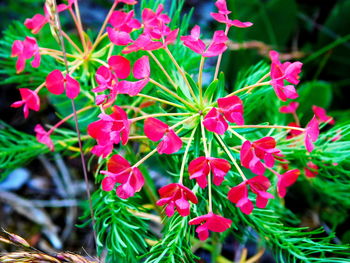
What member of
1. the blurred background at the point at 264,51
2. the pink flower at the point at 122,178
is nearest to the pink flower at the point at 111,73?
the pink flower at the point at 122,178

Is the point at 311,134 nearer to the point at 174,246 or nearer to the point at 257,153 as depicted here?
the point at 257,153

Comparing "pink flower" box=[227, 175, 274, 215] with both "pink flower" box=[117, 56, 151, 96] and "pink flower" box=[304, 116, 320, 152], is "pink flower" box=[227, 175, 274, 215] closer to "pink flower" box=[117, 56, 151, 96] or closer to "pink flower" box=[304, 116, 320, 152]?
"pink flower" box=[304, 116, 320, 152]

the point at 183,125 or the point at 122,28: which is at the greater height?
the point at 122,28

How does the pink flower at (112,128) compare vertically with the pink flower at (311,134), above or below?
above

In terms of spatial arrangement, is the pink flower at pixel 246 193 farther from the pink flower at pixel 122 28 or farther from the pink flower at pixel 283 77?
the pink flower at pixel 122 28

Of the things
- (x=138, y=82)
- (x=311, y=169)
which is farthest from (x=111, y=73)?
(x=311, y=169)

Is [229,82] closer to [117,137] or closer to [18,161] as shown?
[18,161]

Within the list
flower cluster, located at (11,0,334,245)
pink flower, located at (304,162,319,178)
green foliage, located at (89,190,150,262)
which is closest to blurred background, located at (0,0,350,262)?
pink flower, located at (304,162,319,178)

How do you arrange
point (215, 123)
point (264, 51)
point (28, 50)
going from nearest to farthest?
point (215, 123), point (28, 50), point (264, 51)
